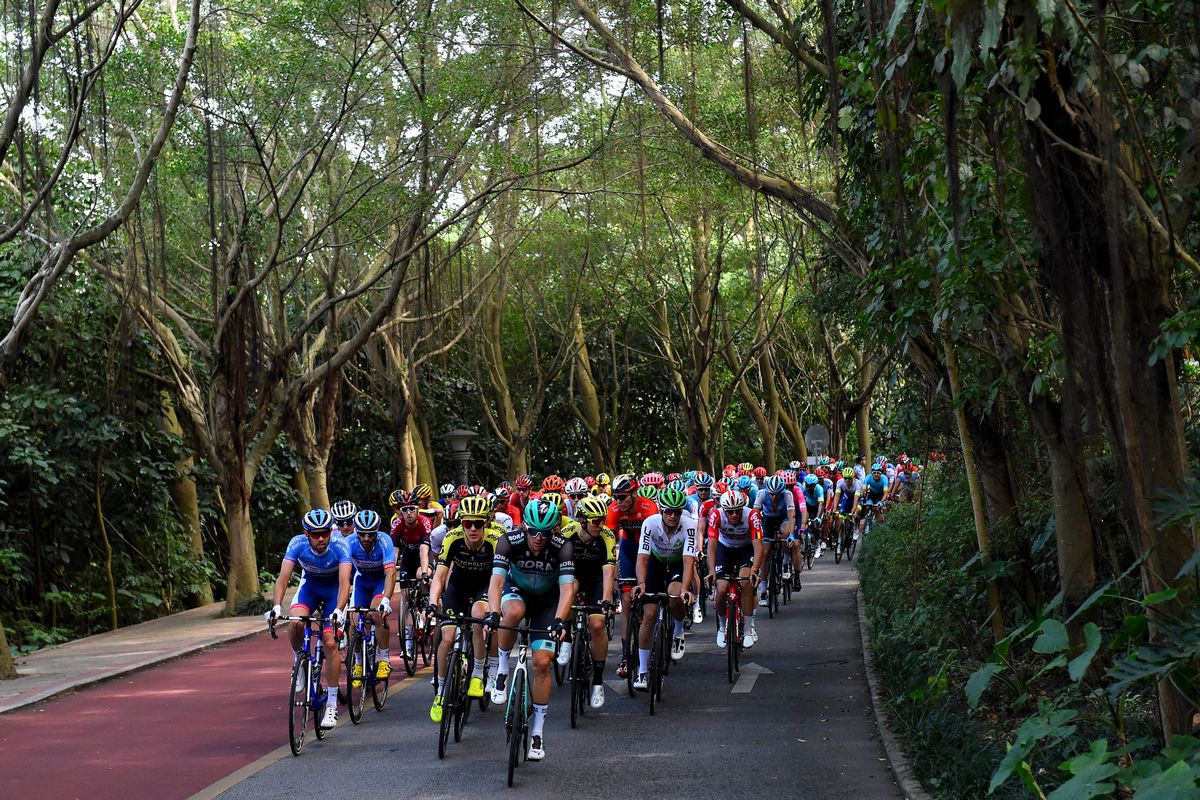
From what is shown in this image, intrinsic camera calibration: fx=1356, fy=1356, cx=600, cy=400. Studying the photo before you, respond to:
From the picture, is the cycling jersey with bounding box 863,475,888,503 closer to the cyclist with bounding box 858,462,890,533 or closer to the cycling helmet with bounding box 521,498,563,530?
the cyclist with bounding box 858,462,890,533

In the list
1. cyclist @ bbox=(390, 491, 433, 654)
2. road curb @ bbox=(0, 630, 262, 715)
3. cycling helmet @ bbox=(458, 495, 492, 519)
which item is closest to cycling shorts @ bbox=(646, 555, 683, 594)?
cycling helmet @ bbox=(458, 495, 492, 519)

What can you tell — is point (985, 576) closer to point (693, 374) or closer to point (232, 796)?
point (232, 796)

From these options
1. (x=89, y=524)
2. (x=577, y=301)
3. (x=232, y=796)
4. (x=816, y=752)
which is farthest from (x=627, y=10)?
(x=577, y=301)

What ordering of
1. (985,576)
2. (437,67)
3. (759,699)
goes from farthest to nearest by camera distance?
(437,67), (759,699), (985,576)

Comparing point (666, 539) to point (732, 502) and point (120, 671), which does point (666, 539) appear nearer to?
point (732, 502)

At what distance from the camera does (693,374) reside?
120 ft

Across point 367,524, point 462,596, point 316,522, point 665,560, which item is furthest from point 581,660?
point 316,522

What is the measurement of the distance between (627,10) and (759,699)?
26.5 feet

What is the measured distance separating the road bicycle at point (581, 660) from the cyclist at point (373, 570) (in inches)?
64.9

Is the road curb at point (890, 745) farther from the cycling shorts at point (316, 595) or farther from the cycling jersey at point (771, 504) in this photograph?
the cycling jersey at point (771, 504)

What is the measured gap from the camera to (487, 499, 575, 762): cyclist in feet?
32.2

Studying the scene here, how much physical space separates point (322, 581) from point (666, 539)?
10.7 feet

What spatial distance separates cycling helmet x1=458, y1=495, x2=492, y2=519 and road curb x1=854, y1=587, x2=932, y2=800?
3.43m

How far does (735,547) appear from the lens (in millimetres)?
15000
